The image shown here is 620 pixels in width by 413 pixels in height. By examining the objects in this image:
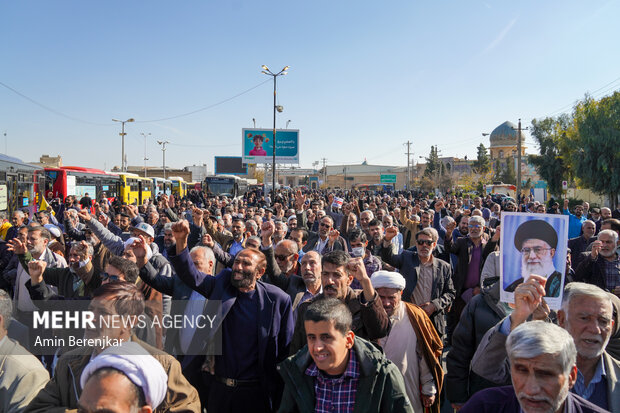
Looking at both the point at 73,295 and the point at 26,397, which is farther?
the point at 73,295

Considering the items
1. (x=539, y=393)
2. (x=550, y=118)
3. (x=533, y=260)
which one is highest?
(x=550, y=118)

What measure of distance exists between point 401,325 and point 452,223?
4481mm

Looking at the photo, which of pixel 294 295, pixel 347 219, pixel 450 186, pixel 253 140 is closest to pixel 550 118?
pixel 450 186

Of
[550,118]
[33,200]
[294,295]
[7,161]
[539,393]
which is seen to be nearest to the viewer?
[539,393]

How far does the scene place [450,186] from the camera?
72.4 metres

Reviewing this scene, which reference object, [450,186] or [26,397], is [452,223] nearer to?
[26,397]

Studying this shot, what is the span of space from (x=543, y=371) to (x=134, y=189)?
31.3 meters

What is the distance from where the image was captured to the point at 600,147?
99.5 feet

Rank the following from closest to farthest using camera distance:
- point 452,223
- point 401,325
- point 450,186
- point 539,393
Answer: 1. point 539,393
2. point 401,325
3. point 452,223
4. point 450,186

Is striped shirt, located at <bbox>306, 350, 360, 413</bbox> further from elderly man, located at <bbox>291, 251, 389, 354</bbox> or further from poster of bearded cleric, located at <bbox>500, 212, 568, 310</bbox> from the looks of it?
poster of bearded cleric, located at <bbox>500, 212, 568, 310</bbox>

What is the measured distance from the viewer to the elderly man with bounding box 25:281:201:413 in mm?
2303

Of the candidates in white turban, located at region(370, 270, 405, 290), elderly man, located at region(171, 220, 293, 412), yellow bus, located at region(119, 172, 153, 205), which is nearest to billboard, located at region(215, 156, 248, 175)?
yellow bus, located at region(119, 172, 153, 205)

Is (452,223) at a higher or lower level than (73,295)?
higher

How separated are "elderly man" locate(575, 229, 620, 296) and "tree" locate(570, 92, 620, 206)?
2925 centimetres
